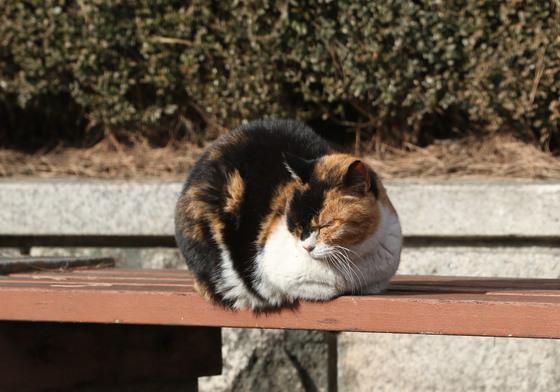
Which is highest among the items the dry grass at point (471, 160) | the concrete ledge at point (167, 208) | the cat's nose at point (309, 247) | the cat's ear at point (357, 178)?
the cat's ear at point (357, 178)

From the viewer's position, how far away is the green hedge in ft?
12.0

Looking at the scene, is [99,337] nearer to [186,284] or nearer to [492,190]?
[186,284]

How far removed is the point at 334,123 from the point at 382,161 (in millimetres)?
361

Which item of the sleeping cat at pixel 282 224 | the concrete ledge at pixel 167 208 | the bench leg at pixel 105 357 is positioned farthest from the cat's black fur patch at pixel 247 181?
the concrete ledge at pixel 167 208

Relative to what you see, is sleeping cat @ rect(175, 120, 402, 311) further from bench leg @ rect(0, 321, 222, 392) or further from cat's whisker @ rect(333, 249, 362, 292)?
bench leg @ rect(0, 321, 222, 392)

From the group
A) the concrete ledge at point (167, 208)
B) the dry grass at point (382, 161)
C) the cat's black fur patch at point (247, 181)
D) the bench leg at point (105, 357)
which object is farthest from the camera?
the dry grass at point (382, 161)

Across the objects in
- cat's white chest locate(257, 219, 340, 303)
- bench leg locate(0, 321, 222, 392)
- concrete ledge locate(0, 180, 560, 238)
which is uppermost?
cat's white chest locate(257, 219, 340, 303)

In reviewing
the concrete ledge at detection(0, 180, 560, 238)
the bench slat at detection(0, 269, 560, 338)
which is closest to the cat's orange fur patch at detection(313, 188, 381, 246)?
the bench slat at detection(0, 269, 560, 338)

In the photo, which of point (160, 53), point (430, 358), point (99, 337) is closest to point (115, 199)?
point (160, 53)

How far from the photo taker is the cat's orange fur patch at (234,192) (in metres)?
2.43

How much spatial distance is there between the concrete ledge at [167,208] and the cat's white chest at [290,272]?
4.22 feet

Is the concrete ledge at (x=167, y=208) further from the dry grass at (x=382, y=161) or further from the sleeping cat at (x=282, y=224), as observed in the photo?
the sleeping cat at (x=282, y=224)

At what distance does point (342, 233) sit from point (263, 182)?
0.30 m

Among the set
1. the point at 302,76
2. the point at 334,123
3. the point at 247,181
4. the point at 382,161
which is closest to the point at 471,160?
the point at 382,161
